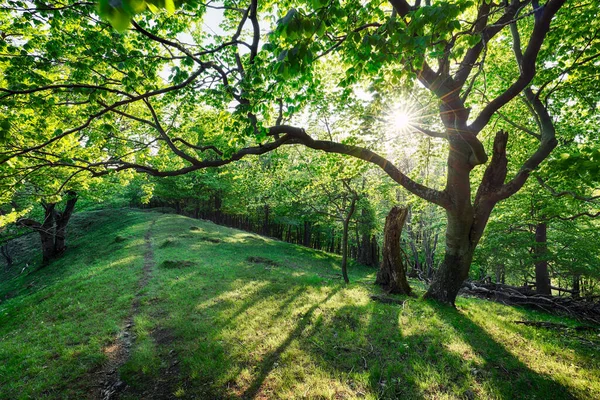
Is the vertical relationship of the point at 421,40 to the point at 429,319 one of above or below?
above

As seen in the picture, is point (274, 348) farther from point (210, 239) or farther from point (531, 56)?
point (210, 239)

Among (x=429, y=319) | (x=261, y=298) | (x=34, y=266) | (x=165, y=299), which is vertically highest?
(x=429, y=319)

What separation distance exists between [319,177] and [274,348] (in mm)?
8784

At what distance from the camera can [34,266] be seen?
23.7 metres

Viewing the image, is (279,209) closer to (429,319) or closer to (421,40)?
(429,319)

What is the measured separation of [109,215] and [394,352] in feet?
162

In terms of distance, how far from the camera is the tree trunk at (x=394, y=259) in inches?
437

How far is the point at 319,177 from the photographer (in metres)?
13.6

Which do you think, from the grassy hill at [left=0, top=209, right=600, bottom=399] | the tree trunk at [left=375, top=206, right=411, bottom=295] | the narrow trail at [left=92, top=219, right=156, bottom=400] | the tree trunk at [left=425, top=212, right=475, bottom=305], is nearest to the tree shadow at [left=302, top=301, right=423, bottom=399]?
the grassy hill at [left=0, top=209, right=600, bottom=399]

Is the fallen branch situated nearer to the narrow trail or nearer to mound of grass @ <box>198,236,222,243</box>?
the narrow trail

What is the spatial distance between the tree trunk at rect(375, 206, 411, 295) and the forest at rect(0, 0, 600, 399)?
0.27ft

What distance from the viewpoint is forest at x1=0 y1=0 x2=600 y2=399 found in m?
4.89

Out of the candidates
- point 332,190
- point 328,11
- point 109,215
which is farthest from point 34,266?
point 328,11

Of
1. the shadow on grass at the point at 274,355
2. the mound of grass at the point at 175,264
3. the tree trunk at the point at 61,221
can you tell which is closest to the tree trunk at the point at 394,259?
the shadow on grass at the point at 274,355
